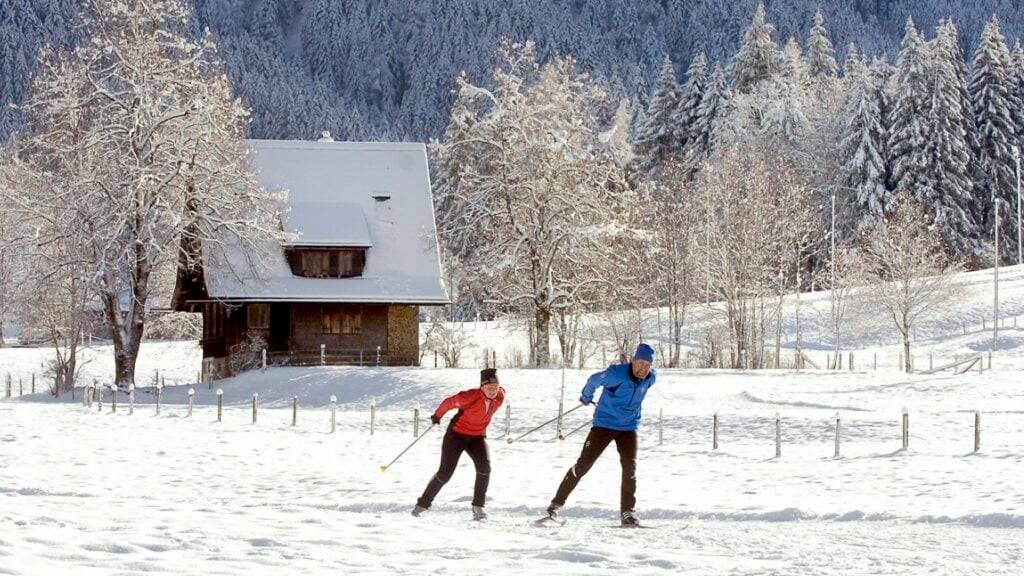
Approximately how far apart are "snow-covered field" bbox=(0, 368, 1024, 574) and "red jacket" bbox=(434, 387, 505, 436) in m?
1.01

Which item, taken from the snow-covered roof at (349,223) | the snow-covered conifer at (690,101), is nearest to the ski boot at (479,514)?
the snow-covered roof at (349,223)

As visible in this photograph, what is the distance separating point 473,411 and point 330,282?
29.1 m

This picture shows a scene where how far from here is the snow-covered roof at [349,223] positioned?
42.4 metres

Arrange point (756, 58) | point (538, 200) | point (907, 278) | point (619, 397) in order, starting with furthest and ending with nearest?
1. point (756, 58)
2. point (907, 278)
3. point (538, 200)
4. point (619, 397)

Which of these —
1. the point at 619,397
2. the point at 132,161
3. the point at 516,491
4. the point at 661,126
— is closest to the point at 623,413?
the point at 619,397

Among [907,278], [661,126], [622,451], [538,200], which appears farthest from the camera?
[661,126]

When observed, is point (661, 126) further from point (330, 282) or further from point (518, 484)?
point (518, 484)

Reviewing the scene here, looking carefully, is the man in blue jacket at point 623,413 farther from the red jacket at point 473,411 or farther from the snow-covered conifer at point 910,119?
the snow-covered conifer at point 910,119

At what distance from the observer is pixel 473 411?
1459cm

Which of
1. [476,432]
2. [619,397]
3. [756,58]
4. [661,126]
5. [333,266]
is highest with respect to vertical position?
[756,58]

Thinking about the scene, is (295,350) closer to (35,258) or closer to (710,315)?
(35,258)

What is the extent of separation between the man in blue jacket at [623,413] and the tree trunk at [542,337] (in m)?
29.2

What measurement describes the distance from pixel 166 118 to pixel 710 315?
26794 millimetres

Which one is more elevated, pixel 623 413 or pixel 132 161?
pixel 132 161
